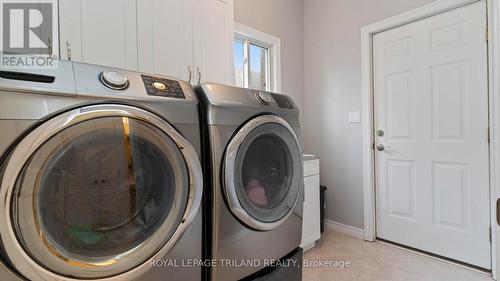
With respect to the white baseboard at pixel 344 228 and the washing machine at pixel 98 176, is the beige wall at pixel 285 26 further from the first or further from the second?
the washing machine at pixel 98 176

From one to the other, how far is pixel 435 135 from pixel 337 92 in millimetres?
960

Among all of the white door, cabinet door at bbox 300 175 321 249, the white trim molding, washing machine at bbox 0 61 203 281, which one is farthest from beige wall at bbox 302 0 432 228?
washing machine at bbox 0 61 203 281

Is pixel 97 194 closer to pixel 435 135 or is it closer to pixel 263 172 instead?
pixel 263 172

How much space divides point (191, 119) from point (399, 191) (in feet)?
6.87

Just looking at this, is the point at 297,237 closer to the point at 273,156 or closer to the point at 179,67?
the point at 273,156

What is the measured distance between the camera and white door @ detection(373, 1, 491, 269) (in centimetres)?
174

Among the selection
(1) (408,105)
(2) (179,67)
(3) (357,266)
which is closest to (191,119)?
(2) (179,67)

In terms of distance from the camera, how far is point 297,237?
1.24 metres

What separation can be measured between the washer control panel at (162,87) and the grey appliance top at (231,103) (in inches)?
4.2

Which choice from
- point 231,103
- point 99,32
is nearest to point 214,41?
point 99,32

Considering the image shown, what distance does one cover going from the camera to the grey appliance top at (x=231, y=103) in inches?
37.2

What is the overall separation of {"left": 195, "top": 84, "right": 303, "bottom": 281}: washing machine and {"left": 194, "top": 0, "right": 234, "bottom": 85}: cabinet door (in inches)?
25.3

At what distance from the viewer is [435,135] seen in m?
1.94

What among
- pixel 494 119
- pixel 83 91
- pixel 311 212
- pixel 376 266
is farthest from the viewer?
pixel 311 212
